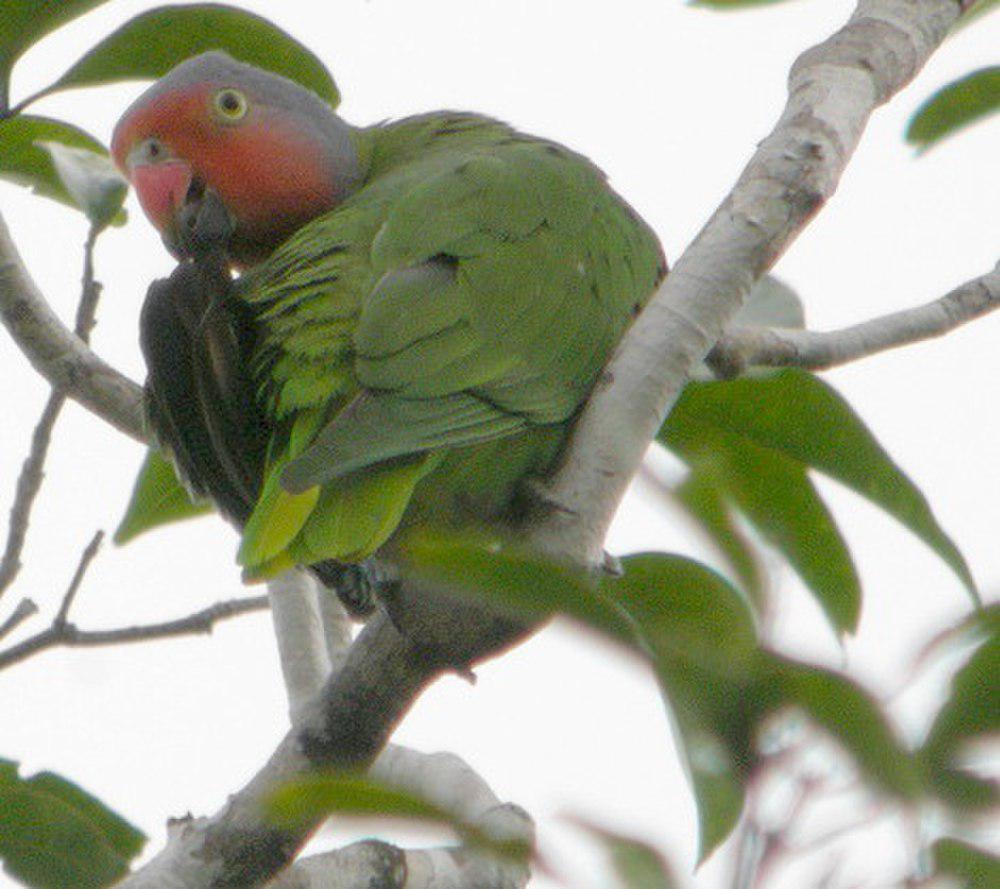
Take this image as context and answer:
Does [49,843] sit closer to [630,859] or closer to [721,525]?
[721,525]

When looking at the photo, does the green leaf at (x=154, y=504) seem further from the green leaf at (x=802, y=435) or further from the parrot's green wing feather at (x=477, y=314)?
the green leaf at (x=802, y=435)

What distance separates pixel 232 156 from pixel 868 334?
1.16m

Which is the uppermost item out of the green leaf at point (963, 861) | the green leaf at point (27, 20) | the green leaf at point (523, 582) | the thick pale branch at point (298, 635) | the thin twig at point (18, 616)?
the green leaf at point (27, 20)

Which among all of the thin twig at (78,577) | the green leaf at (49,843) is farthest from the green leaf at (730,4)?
the green leaf at (49,843)

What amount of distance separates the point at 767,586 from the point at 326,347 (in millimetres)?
1203

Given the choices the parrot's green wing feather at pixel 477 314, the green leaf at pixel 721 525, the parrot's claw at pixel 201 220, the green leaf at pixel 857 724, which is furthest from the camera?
the parrot's claw at pixel 201 220

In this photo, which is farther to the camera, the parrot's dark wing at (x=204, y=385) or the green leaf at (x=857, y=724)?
the parrot's dark wing at (x=204, y=385)

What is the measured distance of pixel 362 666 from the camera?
1.68 meters

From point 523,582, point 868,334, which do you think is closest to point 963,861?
point 523,582

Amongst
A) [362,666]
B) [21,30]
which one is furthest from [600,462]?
[21,30]

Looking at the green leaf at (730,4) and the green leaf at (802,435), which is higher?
the green leaf at (730,4)

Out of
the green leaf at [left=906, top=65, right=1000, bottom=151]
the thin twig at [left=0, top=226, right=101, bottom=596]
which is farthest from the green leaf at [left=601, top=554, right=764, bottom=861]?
the green leaf at [left=906, top=65, right=1000, bottom=151]

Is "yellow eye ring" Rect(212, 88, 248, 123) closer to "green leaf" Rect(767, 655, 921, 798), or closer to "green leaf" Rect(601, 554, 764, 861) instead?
"green leaf" Rect(601, 554, 764, 861)

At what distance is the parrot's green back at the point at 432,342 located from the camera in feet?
6.17
